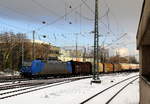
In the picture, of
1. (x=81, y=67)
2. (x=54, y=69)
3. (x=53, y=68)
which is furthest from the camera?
(x=81, y=67)

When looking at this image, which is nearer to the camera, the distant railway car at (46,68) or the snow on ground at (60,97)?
the snow on ground at (60,97)

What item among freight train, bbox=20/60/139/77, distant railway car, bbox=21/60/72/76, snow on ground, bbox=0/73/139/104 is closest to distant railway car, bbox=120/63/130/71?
freight train, bbox=20/60/139/77

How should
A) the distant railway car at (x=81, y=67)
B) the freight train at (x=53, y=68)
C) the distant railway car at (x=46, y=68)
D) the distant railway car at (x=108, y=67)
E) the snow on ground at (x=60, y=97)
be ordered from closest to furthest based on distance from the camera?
the snow on ground at (x=60, y=97)
the distant railway car at (x=46, y=68)
the freight train at (x=53, y=68)
the distant railway car at (x=81, y=67)
the distant railway car at (x=108, y=67)

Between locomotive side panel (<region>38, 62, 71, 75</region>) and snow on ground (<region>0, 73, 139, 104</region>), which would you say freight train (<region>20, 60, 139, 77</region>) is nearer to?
locomotive side panel (<region>38, 62, 71, 75</region>)

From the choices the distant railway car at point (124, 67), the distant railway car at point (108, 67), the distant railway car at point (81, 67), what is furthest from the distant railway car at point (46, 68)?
the distant railway car at point (124, 67)

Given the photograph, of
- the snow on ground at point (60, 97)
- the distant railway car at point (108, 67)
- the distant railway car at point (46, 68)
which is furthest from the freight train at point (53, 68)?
the snow on ground at point (60, 97)

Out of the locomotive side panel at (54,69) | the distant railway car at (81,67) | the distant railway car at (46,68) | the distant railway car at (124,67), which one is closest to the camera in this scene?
the distant railway car at (46,68)

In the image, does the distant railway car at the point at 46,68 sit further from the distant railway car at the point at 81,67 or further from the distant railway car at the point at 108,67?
the distant railway car at the point at 108,67

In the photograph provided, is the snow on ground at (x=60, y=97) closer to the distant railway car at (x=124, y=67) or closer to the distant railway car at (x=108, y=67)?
the distant railway car at (x=108, y=67)

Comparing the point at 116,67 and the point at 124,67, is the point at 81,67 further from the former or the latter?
the point at 124,67

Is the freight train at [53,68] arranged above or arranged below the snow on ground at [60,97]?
above

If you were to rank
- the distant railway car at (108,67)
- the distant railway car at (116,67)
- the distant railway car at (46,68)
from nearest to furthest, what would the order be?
1. the distant railway car at (46,68)
2. the distant railway car at (108,67)
3. the distant railway car at (116,67)

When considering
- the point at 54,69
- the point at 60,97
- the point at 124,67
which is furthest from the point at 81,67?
the point at 60,97

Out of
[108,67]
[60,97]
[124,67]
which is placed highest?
[108,67]
